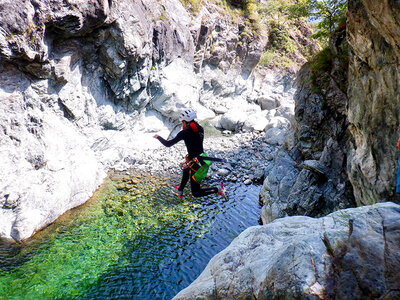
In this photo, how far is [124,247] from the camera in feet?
32.3

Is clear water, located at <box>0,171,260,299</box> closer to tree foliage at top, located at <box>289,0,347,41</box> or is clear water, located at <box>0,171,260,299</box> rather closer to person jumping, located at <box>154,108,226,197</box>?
person jumping, located at <box>154,108,226,197</box>

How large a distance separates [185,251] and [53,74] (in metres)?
10.5

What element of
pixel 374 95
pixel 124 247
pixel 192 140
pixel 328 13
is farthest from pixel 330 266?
pixel 328 13

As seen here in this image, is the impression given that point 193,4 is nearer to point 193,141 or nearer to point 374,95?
point 193,141

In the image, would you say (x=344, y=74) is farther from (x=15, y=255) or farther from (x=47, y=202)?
(x=15, y=255)

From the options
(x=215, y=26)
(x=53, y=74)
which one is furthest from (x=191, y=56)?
(x=53, y=74)

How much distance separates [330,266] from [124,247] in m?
8.14

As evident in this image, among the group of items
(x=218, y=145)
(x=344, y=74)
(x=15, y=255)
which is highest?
(x=344, y=74)

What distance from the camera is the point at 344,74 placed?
Result: 10.4m

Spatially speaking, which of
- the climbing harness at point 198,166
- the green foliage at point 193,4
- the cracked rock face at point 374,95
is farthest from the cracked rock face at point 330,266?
the green foliage at point 193,4

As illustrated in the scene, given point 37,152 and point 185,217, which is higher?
point 37,152

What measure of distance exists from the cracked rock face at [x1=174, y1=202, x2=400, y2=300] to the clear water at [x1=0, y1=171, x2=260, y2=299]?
15.1 feet

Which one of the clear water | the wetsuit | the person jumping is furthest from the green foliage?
the wetsuit

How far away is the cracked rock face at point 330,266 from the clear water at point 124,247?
15.1 feet
